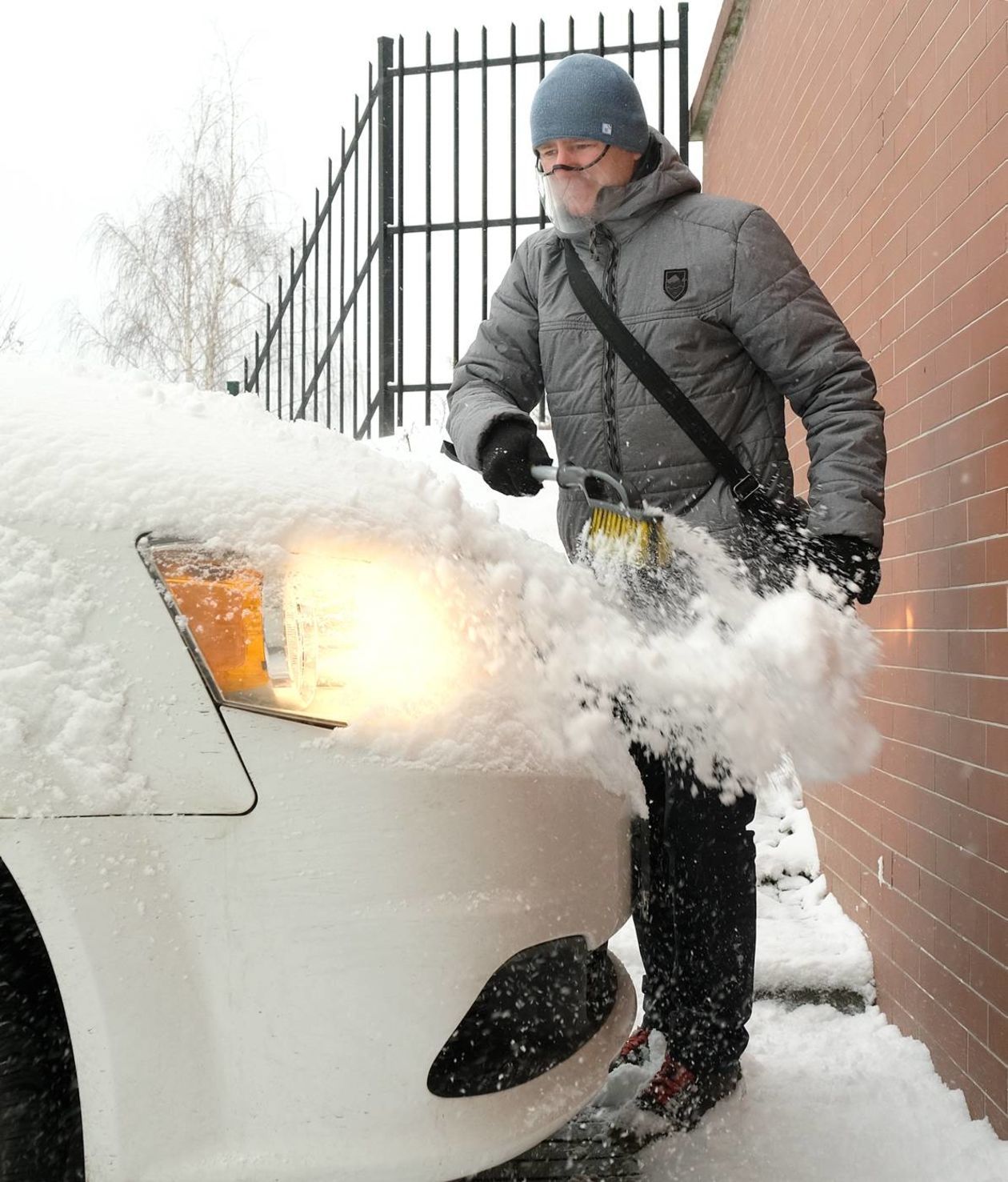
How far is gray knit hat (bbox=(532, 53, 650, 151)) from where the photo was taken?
255cm

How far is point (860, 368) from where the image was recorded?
2502mm

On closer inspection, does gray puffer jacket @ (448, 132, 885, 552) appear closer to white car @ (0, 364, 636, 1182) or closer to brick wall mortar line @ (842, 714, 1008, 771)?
brick wall mortar line @ (842, 714, 1008, 771)

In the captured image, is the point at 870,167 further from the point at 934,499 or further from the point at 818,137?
the point at 934,499

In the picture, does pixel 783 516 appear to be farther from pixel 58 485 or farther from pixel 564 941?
pixel 58 485

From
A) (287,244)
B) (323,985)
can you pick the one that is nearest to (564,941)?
(323,985)

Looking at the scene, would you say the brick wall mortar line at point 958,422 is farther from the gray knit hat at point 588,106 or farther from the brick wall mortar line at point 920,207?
the gray knit hat at point 588,106

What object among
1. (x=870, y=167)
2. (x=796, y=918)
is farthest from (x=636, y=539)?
(x=796, y=918)

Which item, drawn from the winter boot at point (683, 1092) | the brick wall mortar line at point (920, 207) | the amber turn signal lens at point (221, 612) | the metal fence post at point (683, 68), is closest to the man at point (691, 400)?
the winter boot at point (683, 1092)

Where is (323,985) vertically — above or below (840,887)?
above

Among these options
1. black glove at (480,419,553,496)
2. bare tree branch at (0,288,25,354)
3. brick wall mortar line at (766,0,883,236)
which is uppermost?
bare tree branch at (0,288,25,354)

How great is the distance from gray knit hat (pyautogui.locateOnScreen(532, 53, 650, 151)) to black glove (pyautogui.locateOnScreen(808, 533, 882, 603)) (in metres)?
1.04

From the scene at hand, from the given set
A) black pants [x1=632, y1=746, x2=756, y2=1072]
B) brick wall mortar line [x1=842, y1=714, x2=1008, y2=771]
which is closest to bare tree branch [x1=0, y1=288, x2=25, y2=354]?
brick wall mortar line [x1=842, y1=714, x2=1008, y2=771]

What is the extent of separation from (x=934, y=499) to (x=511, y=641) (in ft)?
4.82

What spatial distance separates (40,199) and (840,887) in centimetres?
2972
